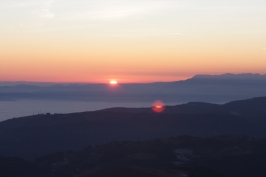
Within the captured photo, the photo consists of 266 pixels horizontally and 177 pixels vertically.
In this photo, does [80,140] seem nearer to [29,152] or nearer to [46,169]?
[29,152]

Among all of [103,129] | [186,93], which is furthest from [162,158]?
[186,93]

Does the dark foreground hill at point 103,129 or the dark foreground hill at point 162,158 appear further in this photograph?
the dark foreground hill at point 103,129

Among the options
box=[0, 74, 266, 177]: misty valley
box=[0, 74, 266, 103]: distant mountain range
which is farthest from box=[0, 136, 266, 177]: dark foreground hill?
box=[0, 74, 266, 103]: distant mountain range

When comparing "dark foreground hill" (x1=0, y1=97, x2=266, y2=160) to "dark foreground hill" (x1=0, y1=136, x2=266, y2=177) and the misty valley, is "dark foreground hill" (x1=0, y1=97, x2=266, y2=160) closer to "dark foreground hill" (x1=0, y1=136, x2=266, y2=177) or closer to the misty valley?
the misty valley

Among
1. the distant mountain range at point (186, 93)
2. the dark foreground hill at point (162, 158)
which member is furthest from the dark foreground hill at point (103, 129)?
the distant mountain range at point (186, 93)

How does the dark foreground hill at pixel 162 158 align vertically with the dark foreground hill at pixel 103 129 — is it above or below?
below

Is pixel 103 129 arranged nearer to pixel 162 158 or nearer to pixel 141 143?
pixel 141 143

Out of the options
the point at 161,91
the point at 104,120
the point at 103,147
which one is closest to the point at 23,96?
the point at 161,91

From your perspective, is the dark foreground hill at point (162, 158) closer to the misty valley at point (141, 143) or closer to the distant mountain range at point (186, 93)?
the misty valley at point (141, 143)
